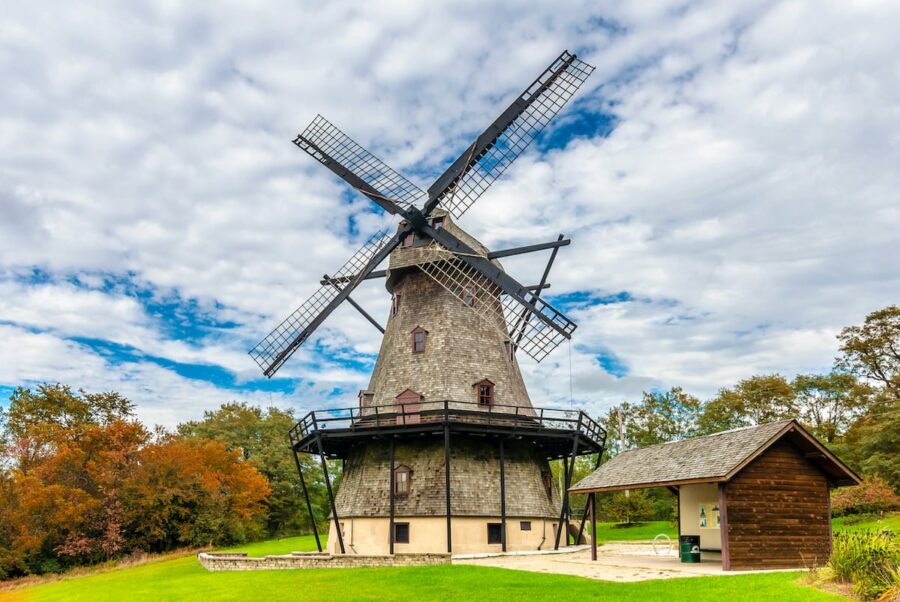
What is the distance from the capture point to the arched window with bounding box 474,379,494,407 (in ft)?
86.1

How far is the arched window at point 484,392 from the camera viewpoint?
26.2m

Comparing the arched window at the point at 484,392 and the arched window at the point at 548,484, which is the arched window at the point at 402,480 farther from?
the arched window at the point at 548,484

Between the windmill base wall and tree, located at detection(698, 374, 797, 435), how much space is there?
88.0 ft

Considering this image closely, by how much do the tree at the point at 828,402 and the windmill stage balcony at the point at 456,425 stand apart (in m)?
27.4

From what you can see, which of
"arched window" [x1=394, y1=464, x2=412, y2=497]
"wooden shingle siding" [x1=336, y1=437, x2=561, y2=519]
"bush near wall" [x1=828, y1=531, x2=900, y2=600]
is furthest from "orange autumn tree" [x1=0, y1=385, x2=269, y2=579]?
"bush near wall" [x1=828, y1=531, x2=900, y2=600]

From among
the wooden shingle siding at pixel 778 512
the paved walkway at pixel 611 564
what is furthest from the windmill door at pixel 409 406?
the wooden shingle siding at pixel 778 512

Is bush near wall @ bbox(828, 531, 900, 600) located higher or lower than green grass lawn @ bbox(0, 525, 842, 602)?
higher

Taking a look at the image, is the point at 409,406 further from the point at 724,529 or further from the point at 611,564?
the point at 724,529

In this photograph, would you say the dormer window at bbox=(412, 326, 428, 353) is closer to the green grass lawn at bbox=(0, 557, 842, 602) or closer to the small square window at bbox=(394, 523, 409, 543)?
the small square window at bbox=(394, 523, 409, 543)

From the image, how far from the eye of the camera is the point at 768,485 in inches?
695

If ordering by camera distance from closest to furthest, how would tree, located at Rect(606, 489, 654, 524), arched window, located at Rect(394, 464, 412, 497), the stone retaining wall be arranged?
the stone retaining wall → arched window, located at Rect(394, 464, 412, 497) → tree, located at Rect(606, 489, 654, 524)

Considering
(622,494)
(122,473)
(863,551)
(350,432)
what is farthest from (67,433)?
(863,551)

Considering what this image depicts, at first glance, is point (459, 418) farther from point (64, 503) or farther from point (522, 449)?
point (64, 503)

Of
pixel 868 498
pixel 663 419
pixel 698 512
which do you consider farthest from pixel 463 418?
pixel 663 419
